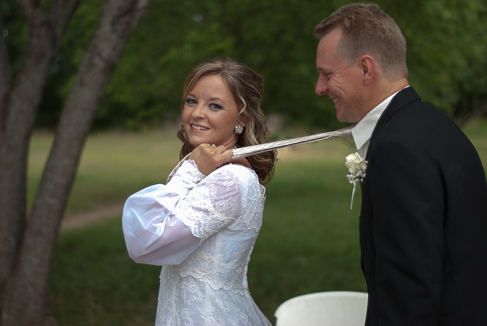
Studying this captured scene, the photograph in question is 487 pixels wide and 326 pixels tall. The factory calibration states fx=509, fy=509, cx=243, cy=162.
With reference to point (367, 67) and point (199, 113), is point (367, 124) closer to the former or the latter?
point (367, 67)

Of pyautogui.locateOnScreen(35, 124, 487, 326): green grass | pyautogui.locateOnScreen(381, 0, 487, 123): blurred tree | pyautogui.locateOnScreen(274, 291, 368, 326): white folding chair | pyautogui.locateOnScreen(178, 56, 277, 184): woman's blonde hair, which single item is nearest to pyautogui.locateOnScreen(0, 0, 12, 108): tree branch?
pyautogui.locateOnScreen(35, 124, 487, 326): green grass

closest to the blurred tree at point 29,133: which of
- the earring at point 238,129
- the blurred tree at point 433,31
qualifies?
the earring at point 238,129

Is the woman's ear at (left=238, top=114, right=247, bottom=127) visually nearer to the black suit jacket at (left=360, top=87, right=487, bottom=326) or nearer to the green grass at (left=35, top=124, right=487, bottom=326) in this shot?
the black suit jacket at (left=360, top=87, right=487, bottom=326)

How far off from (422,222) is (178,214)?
0.91 meters

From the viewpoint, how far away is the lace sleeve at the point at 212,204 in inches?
76.2

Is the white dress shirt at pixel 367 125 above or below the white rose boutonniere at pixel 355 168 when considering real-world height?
above

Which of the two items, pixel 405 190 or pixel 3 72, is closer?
pixel 405 190

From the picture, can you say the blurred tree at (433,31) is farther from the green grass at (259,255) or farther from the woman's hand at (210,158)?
the woman's hand at (210,158)

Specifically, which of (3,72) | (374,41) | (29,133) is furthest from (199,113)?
(3,72)

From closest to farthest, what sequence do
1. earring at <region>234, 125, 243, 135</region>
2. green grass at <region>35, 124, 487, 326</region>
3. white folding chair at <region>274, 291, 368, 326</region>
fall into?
earring at <region>234, 125, 243, 135</region>, white folding chair at <region>274, 291, 368, 326</region>, green grass at <region>35, 124, 487, 326</region>

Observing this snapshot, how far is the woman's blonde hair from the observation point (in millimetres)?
2166

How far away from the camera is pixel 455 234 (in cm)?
149

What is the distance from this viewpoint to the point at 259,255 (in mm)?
7629

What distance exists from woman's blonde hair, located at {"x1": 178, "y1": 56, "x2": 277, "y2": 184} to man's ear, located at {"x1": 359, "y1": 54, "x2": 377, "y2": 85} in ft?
2.13
